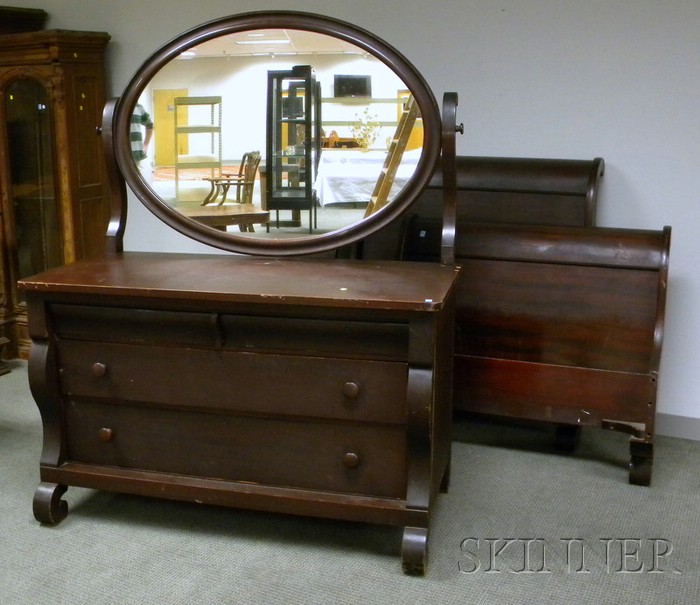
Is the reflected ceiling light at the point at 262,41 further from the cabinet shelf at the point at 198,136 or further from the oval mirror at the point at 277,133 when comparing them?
the cabinet shelf at the point at 198,136

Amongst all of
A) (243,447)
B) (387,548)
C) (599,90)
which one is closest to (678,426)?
(599,90)

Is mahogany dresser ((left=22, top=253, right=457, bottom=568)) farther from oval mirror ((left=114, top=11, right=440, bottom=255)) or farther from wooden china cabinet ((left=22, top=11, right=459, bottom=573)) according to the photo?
oval mirror ((left=114, top=11, right=440, bottom=255))

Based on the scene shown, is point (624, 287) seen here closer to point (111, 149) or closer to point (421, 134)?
point (421, 134)

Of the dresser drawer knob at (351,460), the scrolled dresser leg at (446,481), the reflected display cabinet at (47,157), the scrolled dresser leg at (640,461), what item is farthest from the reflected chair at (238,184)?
the scrolled dresser leg at (640,461)

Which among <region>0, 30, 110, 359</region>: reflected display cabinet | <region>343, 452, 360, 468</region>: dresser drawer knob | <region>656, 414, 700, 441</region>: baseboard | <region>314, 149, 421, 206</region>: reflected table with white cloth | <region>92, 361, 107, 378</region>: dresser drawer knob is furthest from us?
<region>0, 30, 110, 359</region>: reflected display cabinet

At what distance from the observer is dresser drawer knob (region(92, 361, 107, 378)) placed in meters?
2.13

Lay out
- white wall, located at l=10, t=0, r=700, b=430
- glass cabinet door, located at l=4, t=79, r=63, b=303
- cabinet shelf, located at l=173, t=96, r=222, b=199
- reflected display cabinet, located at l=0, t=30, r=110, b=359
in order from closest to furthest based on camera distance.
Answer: cabinet shelf, located at l=173, t=96, r=222, b=199 → white wall, located at l=10, t=0, r=700, b=430 → reflected display cabinet, located at l=0, t=30, r=110, b=359 → glass cabinet door, located at l=4, t=79, r=63, b=303

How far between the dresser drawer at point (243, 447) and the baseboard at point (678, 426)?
1.29 m

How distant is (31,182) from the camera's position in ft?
11.2

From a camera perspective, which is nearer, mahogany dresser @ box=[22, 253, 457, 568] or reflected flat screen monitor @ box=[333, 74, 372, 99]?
mahogany dresser @ box=[22, 253, 457, 568]

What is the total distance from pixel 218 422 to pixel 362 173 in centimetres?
78

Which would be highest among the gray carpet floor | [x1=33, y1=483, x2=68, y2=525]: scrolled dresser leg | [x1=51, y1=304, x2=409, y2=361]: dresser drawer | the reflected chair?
the reflected chair

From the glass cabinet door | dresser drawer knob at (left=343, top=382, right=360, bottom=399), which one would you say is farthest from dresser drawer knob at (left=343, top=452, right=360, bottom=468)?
the glass cabinet door

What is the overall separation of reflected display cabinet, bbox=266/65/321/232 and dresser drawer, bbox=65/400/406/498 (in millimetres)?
608
